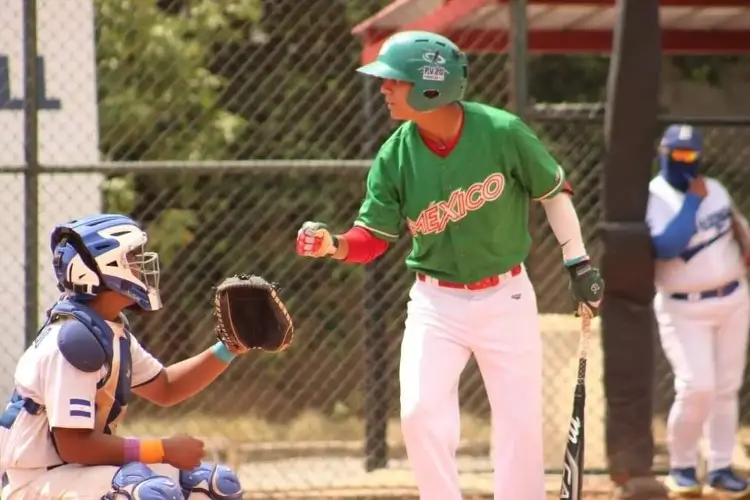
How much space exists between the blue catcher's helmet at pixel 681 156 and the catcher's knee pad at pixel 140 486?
3.62m

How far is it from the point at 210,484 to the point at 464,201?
137 cm

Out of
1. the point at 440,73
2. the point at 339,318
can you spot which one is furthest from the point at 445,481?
the point at 339,318

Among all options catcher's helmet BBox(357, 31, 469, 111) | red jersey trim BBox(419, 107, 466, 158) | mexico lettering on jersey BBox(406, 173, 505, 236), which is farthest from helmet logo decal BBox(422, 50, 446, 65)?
mexico lettering on jersey BBox(406, 173, 505, 236)

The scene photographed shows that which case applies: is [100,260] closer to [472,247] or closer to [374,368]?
[472,247]

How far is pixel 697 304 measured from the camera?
22.2 ft

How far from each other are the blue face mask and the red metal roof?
953 millimetres

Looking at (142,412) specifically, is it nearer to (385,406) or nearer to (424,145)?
(385,406)

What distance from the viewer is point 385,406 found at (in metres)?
7.50

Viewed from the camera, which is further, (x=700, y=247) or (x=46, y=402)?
(x=700, y=247)

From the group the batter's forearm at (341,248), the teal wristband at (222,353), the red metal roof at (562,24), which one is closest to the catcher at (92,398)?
the teal wristband at (222,353)

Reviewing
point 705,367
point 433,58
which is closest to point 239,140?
point 705,367

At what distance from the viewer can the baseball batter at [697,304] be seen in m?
6.71

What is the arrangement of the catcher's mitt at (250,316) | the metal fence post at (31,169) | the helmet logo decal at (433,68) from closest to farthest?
the catcher's mitt at (250,316)
the helmet logo decal at (433,68)
the metal fence post at (31,169)

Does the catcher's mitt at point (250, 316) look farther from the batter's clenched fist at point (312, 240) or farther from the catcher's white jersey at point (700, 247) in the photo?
the catcher's white jersey at point (700, 247)
